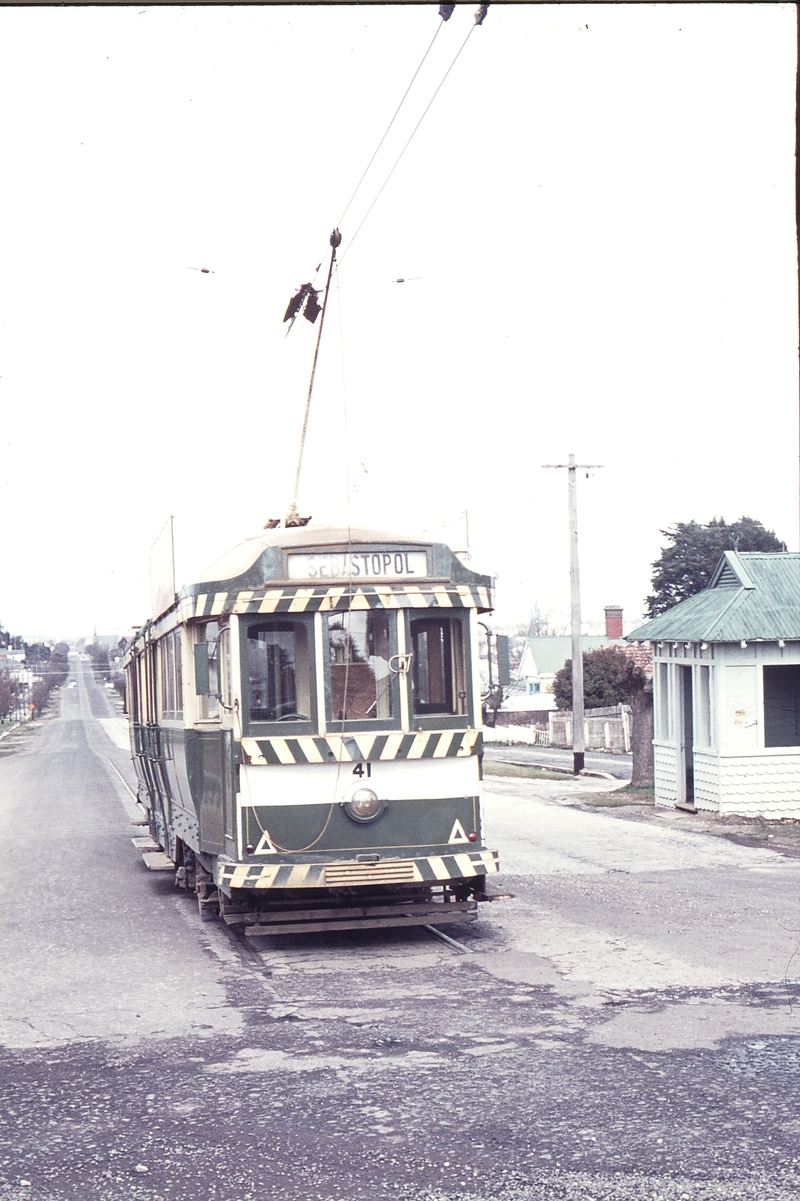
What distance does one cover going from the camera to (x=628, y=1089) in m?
6.11

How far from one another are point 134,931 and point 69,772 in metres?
33.3

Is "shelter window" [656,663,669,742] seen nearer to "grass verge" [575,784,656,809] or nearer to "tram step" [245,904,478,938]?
"grass verge" [575,784,656,809]

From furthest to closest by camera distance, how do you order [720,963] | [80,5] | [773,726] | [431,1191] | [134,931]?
[773,726] < [134,931] < [720,963] < [431,1191] < [80,5]

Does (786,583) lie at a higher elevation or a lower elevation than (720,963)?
higher

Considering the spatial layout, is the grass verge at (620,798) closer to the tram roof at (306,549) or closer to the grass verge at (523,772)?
the grass verge at (523,772)

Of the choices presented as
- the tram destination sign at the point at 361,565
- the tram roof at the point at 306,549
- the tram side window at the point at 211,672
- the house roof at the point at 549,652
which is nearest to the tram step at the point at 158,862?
the tram side window at the point at 211,672

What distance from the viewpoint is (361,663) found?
10141 millimetres

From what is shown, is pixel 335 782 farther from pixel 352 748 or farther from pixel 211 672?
pixel 211 672

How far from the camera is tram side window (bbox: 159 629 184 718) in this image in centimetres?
1196

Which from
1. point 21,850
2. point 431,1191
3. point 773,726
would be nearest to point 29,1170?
point 431,1191

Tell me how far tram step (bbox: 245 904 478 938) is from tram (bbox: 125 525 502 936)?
0.06 feet

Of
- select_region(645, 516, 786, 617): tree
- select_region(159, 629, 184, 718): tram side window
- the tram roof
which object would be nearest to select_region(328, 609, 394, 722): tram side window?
the tram roof

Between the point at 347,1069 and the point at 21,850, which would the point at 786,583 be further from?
the point at 347,1069

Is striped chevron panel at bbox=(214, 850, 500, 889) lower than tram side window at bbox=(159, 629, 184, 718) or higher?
lower
